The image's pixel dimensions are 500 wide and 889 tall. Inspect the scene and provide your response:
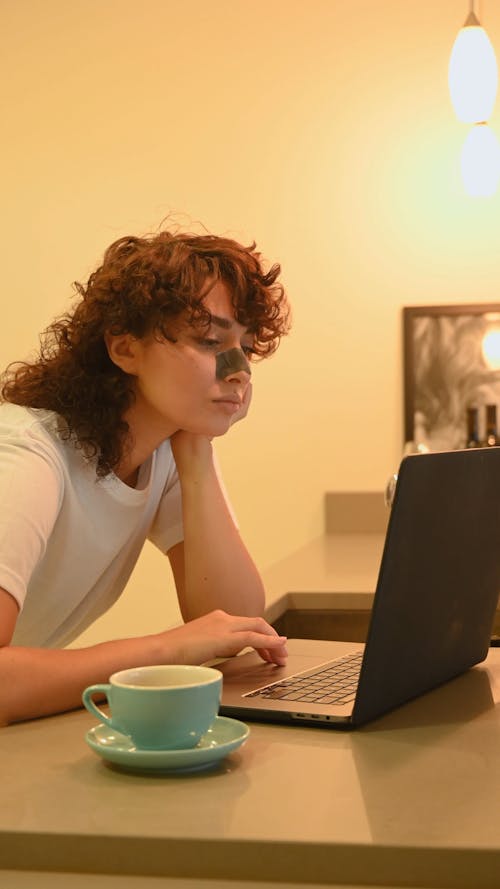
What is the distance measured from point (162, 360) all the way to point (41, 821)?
2.66 feet

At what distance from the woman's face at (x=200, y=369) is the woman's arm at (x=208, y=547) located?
149mm

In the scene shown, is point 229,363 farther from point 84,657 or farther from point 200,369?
point 84,657

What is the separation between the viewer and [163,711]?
91 centimetres

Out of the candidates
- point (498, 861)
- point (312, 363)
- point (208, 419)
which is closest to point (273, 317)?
point (208, 419)

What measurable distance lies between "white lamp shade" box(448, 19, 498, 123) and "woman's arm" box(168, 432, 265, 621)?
1.34m

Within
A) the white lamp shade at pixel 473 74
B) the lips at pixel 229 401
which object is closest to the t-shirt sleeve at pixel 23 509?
the lips at pixel 229 401

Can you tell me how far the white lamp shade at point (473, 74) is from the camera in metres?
2.54

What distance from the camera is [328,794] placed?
88 cm

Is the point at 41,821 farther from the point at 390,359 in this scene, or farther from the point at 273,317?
the point at 390,359

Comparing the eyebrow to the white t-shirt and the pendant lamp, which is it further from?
the pendant lamp

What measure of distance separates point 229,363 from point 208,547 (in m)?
0.32

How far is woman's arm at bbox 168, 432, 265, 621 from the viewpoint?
168 cm

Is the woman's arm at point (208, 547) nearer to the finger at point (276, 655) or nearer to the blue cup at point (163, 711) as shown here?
the finger at point (276, 655)

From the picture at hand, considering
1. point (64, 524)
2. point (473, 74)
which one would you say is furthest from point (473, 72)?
point (64, 524)
